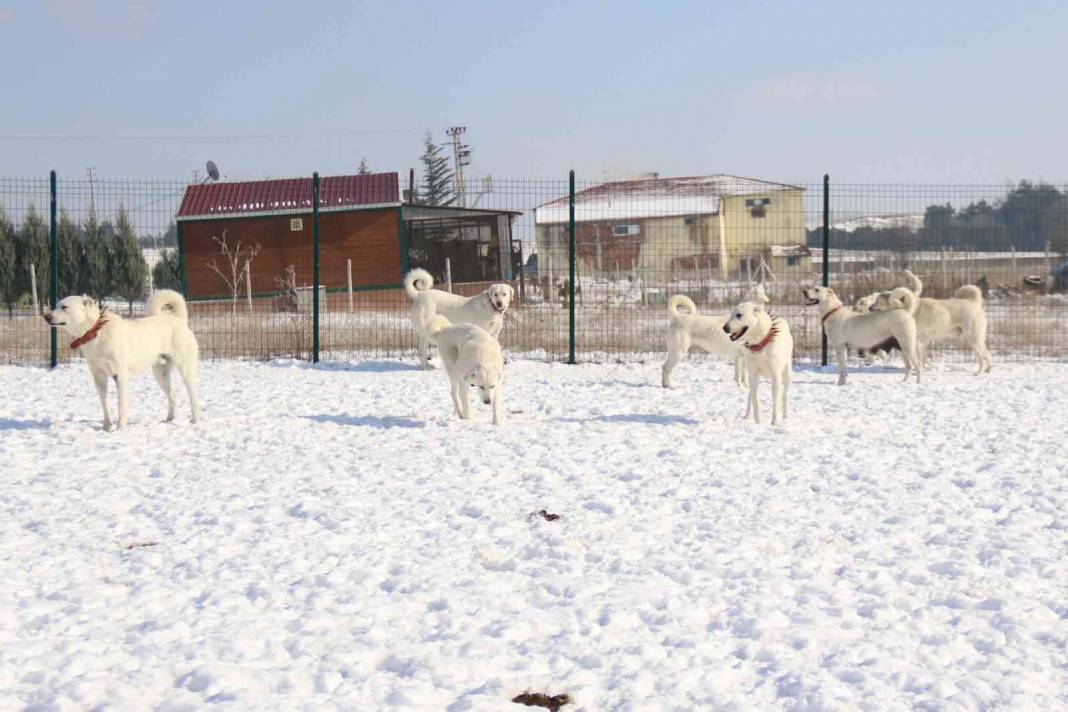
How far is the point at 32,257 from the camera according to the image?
28.3m

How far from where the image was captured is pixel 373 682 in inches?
127

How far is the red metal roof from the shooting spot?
87.6 ft

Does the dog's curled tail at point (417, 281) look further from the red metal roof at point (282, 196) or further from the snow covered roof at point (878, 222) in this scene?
the red metal roof at point (282, 196)

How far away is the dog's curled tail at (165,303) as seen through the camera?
8.40 metres

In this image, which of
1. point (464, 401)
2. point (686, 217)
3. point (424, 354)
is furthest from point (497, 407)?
point (686, 217)

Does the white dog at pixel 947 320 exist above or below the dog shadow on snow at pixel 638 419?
above

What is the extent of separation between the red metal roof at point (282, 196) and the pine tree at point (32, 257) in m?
4.84

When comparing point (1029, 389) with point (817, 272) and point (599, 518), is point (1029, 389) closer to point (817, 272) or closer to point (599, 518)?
point (599, 518)

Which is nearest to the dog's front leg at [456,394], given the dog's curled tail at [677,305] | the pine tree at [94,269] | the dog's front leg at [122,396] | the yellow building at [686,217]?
the dog's front leg at [122,396]

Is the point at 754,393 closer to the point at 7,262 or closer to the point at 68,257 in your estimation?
the point at 68,257

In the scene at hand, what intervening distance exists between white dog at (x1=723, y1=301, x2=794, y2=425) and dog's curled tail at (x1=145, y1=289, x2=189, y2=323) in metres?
4.85

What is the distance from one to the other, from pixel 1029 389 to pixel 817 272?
27.6 ft

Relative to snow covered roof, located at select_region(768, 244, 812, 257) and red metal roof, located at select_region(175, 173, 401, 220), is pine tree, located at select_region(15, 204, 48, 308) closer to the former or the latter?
red metal roof, located at select_region(175, 173, 401, 220)

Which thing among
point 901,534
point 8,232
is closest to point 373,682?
point 901,534
